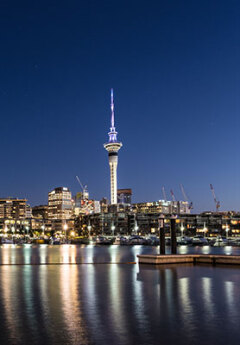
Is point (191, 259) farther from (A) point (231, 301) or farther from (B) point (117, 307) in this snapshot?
(B) point (117, 307)

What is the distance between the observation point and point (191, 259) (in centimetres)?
3712

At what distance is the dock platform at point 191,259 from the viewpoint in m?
35.3

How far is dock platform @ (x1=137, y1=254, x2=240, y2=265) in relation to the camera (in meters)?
35.3

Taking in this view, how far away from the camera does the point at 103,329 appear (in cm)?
1168

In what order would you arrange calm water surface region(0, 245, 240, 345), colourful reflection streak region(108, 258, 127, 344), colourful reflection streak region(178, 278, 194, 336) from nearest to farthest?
calm water surface region(0, 245, 240, 345)
colourful reflection streak region(108, 258, 127, 344)
colourful reflection streak region(178, 278, 194, 336)

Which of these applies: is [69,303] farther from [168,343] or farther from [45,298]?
[168,343]

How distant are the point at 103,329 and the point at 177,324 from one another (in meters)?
2.19

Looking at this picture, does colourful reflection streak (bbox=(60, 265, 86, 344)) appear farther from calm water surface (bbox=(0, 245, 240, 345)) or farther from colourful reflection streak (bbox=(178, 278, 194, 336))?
colourful reflection streak (bbox=(178, 278, 194, 336))

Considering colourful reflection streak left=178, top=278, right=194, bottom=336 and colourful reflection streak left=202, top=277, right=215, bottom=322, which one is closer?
colourful reflection streak left=178, top=278, right=194, bottom=336

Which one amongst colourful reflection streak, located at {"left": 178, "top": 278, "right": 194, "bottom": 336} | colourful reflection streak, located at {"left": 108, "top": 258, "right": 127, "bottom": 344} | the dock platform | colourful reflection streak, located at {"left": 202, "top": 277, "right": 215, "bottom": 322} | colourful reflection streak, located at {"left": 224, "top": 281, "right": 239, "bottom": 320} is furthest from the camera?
the dock platform

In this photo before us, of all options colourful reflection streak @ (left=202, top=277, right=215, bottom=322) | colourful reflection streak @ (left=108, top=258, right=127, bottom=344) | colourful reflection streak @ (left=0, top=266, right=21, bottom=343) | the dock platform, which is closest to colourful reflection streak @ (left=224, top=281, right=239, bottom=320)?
colourful reflection streak @ (left=202, top=277, right=215, bottom=322)

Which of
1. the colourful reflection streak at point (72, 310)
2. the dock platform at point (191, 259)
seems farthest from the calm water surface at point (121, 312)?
the dock platform at point (191, 259)

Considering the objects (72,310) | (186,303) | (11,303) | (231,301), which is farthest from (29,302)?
(231,301)

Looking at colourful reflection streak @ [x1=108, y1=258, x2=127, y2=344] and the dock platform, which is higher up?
colourful reflection streak @ [x1=108, y1=258, x2=127, y2=344]
